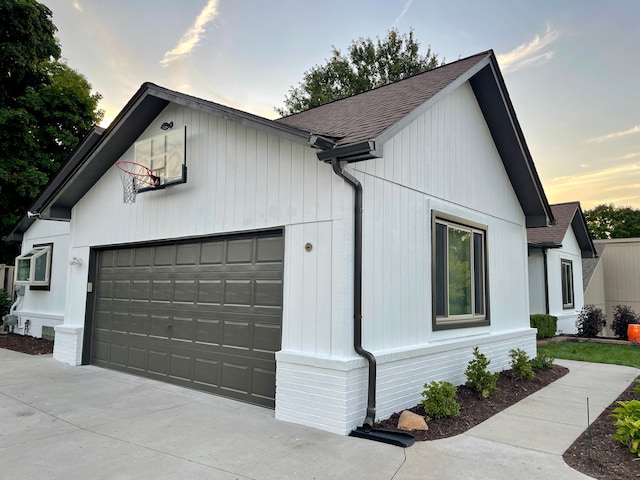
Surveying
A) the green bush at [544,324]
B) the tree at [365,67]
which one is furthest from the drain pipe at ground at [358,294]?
the tree at [365,67]

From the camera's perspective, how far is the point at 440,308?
6336 mm

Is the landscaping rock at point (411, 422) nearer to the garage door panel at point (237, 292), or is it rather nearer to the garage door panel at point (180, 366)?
the garage door panel at point (237, 292)

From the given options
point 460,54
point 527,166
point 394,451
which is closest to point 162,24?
point 527,166

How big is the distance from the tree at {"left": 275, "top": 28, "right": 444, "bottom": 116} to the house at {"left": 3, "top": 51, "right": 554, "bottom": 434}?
776 inches

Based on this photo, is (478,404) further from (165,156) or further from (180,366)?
(165,156)

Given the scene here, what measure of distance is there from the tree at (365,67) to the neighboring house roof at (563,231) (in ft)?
47.2

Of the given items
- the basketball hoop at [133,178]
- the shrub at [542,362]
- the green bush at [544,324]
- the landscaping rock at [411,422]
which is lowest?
the landscaping rock at [411,422]

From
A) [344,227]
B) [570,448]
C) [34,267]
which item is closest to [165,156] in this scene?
[344,227]

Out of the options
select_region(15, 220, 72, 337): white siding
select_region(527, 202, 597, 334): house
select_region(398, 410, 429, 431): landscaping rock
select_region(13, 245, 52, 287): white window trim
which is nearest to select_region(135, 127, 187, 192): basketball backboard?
select_region(398, 410, 429, 431): landscaping rock

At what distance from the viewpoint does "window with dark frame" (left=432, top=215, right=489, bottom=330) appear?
636cm

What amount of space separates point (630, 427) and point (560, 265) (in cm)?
1194

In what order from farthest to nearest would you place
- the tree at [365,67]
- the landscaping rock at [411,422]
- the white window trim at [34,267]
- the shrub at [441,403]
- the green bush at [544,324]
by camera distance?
the tree at [365,67] → the green bush at [544,324] → the white window trim at [34,267] → the shrub at [441,403] → the landscaping rock at [411,422]

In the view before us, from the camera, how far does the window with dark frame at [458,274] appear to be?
6.36 meters

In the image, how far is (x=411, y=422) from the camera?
15.4 ft
